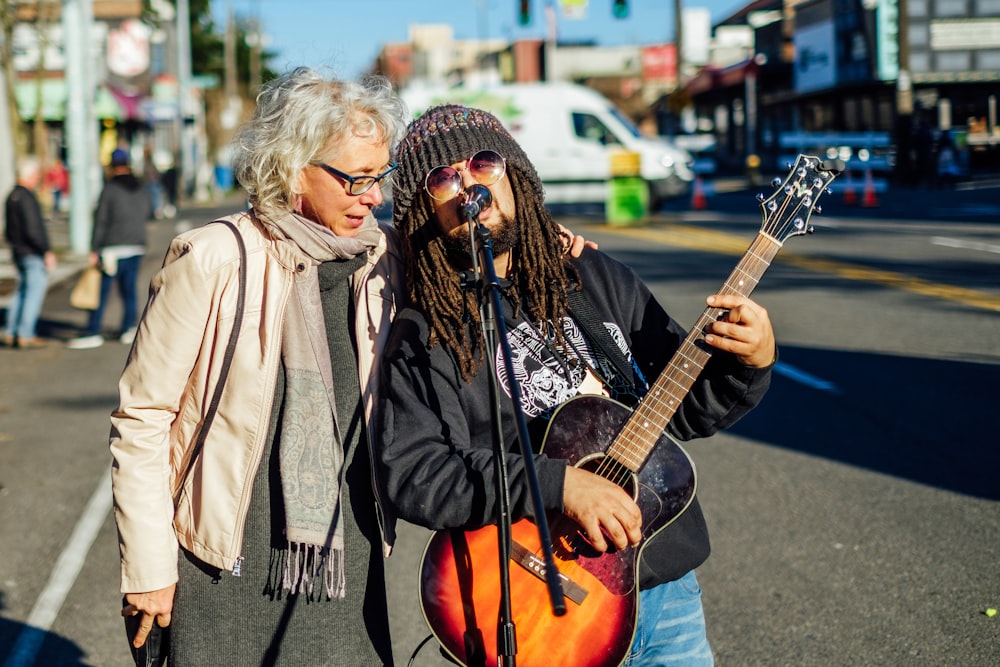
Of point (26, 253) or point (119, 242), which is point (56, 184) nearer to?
point (26, 253)

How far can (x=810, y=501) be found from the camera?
615 cm

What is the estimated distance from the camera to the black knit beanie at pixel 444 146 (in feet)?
8.45

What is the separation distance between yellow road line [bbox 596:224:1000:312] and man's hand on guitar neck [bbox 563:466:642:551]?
5.82m

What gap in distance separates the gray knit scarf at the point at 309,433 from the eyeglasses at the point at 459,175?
29 centimetres

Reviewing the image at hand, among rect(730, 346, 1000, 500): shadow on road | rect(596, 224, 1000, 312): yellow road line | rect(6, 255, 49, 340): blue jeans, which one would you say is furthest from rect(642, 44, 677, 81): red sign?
rect(730, 346, 1000, 500): shadow on road

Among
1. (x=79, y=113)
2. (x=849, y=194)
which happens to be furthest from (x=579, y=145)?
(x=79, y=113)

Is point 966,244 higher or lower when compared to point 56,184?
lower

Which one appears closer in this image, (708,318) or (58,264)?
(708,318)

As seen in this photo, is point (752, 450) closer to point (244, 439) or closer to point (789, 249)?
point (244, 439)

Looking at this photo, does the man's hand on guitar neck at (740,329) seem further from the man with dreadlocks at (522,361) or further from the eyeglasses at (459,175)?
the eyeglasses at (459,175)

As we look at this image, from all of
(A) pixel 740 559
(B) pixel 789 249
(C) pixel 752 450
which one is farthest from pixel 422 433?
(B) pixel 789 249

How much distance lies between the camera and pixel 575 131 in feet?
83.7

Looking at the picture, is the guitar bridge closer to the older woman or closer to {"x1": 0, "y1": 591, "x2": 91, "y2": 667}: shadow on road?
the older woman

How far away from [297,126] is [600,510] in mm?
1073
